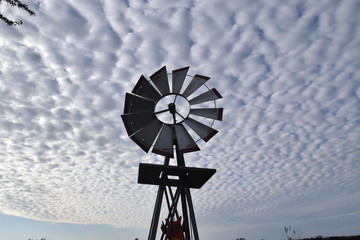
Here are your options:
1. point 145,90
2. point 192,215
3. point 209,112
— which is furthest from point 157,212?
point 145,90

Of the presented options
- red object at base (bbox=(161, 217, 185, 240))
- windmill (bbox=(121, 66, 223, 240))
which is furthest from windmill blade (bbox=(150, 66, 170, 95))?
red object at base (bbox=(161, 217, 185, 240))

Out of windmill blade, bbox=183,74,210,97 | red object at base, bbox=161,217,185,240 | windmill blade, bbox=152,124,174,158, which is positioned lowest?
red object at base, bbox=161,217,185,240

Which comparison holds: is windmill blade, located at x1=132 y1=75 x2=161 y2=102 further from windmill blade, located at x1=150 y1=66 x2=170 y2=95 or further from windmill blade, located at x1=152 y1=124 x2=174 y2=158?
windmill blade, located at x1=152 y1=124 x2=174 y2=158

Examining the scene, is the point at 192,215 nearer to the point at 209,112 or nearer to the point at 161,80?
the point at 209,112

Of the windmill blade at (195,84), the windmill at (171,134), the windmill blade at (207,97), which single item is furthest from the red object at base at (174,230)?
the windmill blade at (195,84)

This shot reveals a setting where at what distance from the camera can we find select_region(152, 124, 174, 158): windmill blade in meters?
7.21

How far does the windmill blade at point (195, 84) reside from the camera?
760 centimetres

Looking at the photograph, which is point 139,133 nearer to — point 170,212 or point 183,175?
point 183,175

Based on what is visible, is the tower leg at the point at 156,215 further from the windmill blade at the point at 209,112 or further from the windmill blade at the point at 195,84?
the windmill blade at the point at 195,84

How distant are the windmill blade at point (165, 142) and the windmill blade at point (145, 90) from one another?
91 centimetres

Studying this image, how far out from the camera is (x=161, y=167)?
6.74m

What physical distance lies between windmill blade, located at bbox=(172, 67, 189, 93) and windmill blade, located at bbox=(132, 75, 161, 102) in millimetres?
527

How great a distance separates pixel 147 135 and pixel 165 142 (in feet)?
1.79

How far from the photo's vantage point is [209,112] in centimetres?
781
